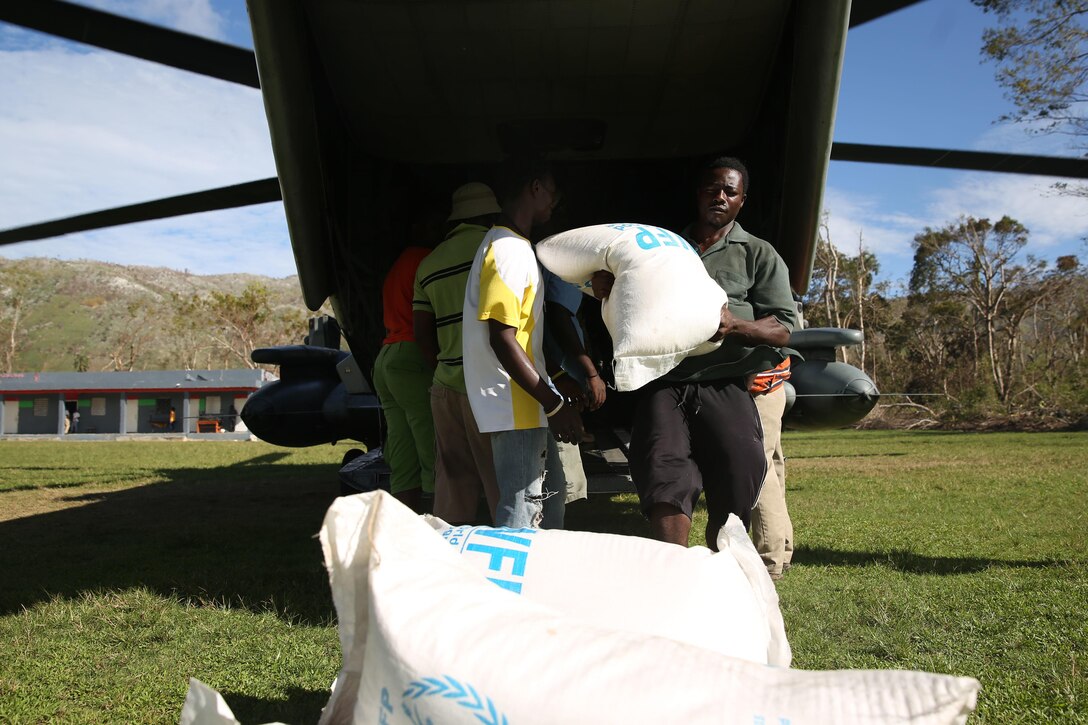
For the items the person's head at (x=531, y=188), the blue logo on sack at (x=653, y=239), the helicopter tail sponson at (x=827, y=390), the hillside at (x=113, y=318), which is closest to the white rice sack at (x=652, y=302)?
the blue logo on sack at (x=653, y=239)

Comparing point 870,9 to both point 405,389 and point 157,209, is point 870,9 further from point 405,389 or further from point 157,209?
point 157,209

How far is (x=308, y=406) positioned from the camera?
6.90 meters

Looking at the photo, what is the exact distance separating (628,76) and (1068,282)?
3401 centimetres

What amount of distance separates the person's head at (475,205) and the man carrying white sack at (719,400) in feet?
3.14

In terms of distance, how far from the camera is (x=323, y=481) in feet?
33.4

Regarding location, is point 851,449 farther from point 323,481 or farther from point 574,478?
point 574,478

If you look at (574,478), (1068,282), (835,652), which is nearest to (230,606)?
(574,478)

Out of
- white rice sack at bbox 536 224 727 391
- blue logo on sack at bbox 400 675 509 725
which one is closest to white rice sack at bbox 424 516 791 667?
blue logo on sack at bbox 400 675 509 725

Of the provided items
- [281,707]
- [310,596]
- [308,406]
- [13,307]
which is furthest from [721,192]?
[13,307]

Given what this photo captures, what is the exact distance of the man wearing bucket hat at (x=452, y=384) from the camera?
2926mm

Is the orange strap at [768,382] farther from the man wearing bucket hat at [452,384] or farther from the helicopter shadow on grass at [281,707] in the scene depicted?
the helicopter shadow on grass at [281,707]

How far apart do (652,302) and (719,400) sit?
0.57 meters

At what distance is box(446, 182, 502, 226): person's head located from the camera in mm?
3464

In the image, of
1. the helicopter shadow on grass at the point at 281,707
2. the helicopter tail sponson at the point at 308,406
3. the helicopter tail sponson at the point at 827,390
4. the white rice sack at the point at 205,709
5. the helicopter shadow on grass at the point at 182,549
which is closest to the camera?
the white rice sack at the point at 205,709
